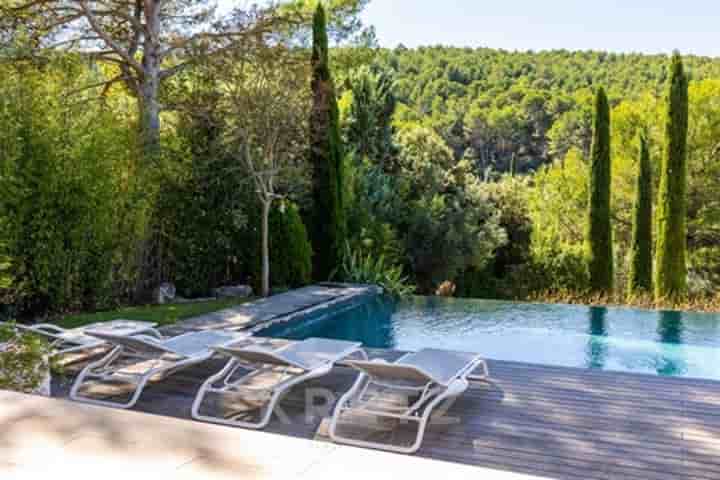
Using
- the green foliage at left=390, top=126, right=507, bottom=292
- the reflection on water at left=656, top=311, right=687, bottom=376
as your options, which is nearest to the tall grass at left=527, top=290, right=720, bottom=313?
the reflection on water at left=656, top=311, right=687, bottom=376

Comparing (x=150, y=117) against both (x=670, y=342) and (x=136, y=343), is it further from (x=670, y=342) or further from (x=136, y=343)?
(x=670, y=342)

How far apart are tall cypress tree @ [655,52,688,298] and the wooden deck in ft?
→ 35.6

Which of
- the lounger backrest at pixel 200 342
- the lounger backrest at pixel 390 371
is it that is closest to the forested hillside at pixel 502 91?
the lounger backrest at pixel 200 342

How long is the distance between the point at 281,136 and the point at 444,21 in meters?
19.8

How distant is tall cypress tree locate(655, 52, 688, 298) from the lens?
15452 mm

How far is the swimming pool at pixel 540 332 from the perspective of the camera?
833 cm

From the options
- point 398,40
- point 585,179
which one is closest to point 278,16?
point 585,179

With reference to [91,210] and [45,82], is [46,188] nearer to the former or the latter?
[91,210]

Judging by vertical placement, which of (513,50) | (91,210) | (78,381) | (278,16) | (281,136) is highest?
(513,50)

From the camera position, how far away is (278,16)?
39.8ft

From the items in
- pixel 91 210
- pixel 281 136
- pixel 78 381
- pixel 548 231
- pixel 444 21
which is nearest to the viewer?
pixel 78 381

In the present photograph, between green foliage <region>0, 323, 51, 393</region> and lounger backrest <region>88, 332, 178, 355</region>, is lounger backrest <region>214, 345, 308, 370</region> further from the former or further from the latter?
green foliage <region>0, 323, 51, 393</region>

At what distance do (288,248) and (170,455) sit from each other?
9416mm

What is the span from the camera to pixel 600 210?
640 inches
